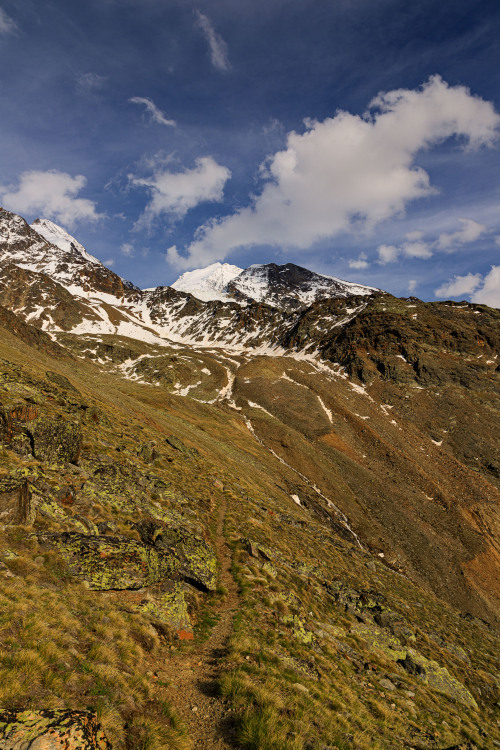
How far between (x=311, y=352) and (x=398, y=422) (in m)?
61.6

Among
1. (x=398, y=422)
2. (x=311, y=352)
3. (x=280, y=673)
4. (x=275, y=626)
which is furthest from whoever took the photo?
(x=311, y=352)

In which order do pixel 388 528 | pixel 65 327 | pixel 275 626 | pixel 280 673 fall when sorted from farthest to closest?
pixel 65 327, pixel 388 528, pixel 275 626, pixel 280 673

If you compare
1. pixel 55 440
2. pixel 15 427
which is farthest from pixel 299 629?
pixel 15 427

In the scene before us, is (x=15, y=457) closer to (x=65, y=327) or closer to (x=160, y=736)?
(x=160, y=736)

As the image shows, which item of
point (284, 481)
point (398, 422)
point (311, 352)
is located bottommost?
point (284, 481)

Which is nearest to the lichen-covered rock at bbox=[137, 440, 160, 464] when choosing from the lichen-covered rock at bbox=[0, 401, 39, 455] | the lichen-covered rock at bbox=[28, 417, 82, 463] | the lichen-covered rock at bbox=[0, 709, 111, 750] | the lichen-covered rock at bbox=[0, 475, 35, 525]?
the lichen-covered rock at bbox=[28, 417, 82, 463]

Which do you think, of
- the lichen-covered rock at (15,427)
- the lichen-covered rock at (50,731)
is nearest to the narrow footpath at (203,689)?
the lichen-covered rock at (50,731)

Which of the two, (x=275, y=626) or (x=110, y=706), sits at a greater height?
(x=110, y=706)

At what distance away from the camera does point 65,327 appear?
189 m

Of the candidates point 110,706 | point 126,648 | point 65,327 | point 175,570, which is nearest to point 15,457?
point 175,570

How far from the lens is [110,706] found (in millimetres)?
6629

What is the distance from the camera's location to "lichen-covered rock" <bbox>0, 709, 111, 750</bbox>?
4812 millimetres

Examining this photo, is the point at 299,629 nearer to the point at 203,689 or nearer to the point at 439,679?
the point at 203,689

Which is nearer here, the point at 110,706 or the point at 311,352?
the point at 110,706
